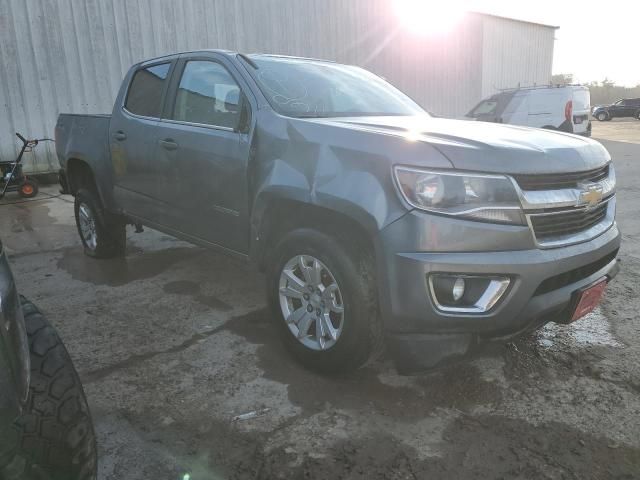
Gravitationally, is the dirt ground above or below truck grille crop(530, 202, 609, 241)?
below

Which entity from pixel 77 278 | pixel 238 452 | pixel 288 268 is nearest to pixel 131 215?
pixel 77 278

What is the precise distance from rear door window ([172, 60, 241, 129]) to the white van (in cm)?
958

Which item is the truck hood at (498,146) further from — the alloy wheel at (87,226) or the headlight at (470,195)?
the alloy wheel at (87,226)

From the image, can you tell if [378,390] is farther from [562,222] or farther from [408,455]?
[562,222]

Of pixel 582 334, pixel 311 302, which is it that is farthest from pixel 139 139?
pixel 582 334

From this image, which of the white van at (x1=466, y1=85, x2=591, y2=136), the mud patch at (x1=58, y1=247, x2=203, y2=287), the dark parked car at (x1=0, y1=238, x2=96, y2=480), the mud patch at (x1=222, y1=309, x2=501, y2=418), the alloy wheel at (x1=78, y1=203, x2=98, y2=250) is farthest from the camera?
the white van at (x1=466, y1=85, x2=591, y2=136)

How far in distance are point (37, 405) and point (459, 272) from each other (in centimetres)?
161

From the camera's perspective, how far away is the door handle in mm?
3628

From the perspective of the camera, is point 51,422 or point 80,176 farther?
point 80,176

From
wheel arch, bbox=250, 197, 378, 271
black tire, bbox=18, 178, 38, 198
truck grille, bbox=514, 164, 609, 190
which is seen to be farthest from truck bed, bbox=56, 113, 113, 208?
black tire, bbox=18, 178, 38, 198

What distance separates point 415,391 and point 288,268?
94 cm

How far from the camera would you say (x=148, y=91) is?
422cm

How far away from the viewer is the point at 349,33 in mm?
14078

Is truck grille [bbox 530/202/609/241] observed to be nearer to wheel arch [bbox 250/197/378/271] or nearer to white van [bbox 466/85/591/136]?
wheel arch [bbox 250/197/378/271]
